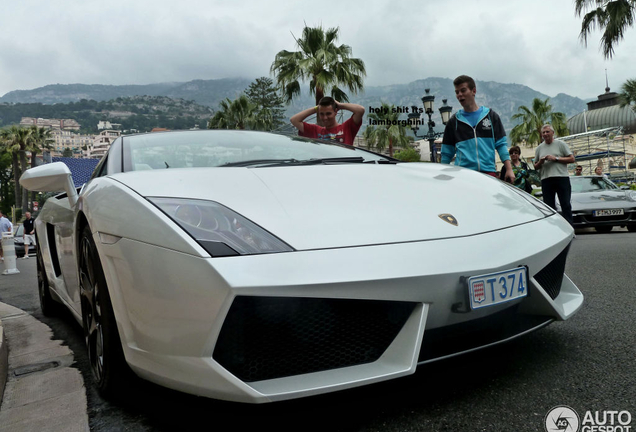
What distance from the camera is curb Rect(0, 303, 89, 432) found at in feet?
5.96

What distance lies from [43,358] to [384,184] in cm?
200

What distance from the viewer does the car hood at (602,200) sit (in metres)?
9.52

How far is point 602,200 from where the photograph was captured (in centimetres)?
959

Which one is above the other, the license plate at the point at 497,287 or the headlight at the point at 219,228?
the headlight at the point at 219,228

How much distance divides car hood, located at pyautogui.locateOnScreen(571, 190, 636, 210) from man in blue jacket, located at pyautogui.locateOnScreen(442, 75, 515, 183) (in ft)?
20.2

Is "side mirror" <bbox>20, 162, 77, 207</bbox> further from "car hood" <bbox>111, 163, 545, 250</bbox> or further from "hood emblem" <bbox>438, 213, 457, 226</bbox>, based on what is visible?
"hood emblem" <bbox>438, 213, 457, 226</bbox>

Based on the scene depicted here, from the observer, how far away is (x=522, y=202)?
7.12ft

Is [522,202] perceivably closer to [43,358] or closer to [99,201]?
[99,201]

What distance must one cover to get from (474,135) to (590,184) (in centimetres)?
728

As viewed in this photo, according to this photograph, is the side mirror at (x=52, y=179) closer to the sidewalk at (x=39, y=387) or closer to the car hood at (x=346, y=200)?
the car hood at (x=346, y=200)

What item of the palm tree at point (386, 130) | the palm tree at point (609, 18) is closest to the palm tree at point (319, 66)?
the palm tree at point (609, 18)

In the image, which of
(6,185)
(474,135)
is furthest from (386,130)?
(6,185)

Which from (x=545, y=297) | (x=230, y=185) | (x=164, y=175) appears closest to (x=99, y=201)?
(x=164, y=175)

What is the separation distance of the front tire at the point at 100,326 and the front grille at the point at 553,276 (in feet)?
4.62
